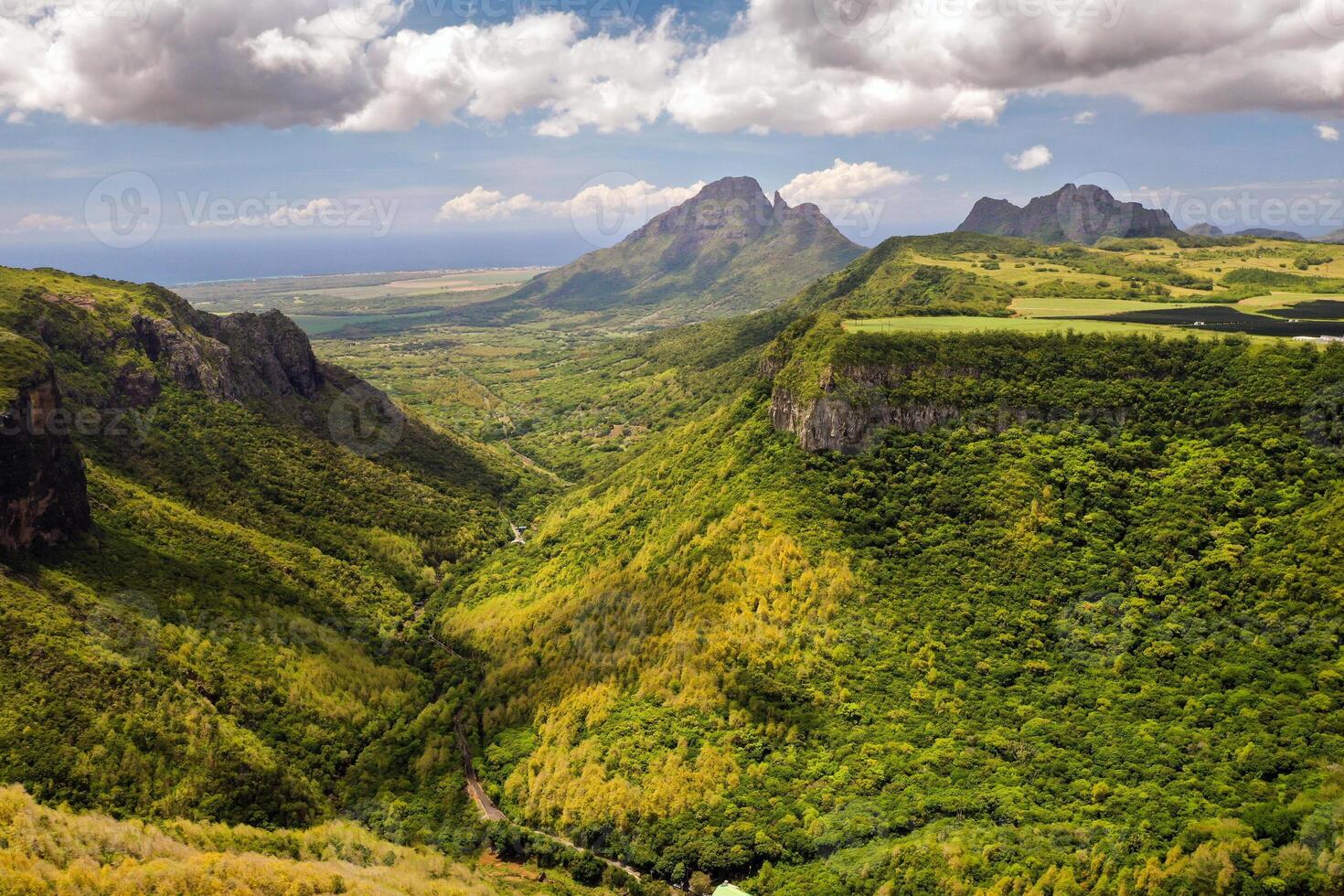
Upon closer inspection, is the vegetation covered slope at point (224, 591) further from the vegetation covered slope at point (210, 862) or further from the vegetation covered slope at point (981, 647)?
the vegetation covered slope at point (981, 647)

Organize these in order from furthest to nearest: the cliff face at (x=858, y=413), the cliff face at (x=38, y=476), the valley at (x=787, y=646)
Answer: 1. the cliff face at (x=858, y=413)
2. the cliff face at (x=38, y=476)
3. the valley at (x=787, y=646)

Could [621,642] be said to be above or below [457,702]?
above

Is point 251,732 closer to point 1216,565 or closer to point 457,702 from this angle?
point 457,702

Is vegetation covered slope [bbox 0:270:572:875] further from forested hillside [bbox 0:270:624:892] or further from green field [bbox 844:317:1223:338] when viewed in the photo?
green field [bbox 844:317:1223:338]

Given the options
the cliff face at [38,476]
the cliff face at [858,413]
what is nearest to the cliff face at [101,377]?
the cliff face at [38,476]

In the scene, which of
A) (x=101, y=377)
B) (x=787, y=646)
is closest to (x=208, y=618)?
(x=101, y=377)

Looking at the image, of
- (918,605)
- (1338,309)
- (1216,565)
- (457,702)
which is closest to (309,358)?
(457,702)

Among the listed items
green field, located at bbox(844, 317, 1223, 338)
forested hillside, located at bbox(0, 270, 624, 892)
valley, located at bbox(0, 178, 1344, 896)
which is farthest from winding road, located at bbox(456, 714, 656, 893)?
green field, located at bbox(844, 317, 1223, 338)
